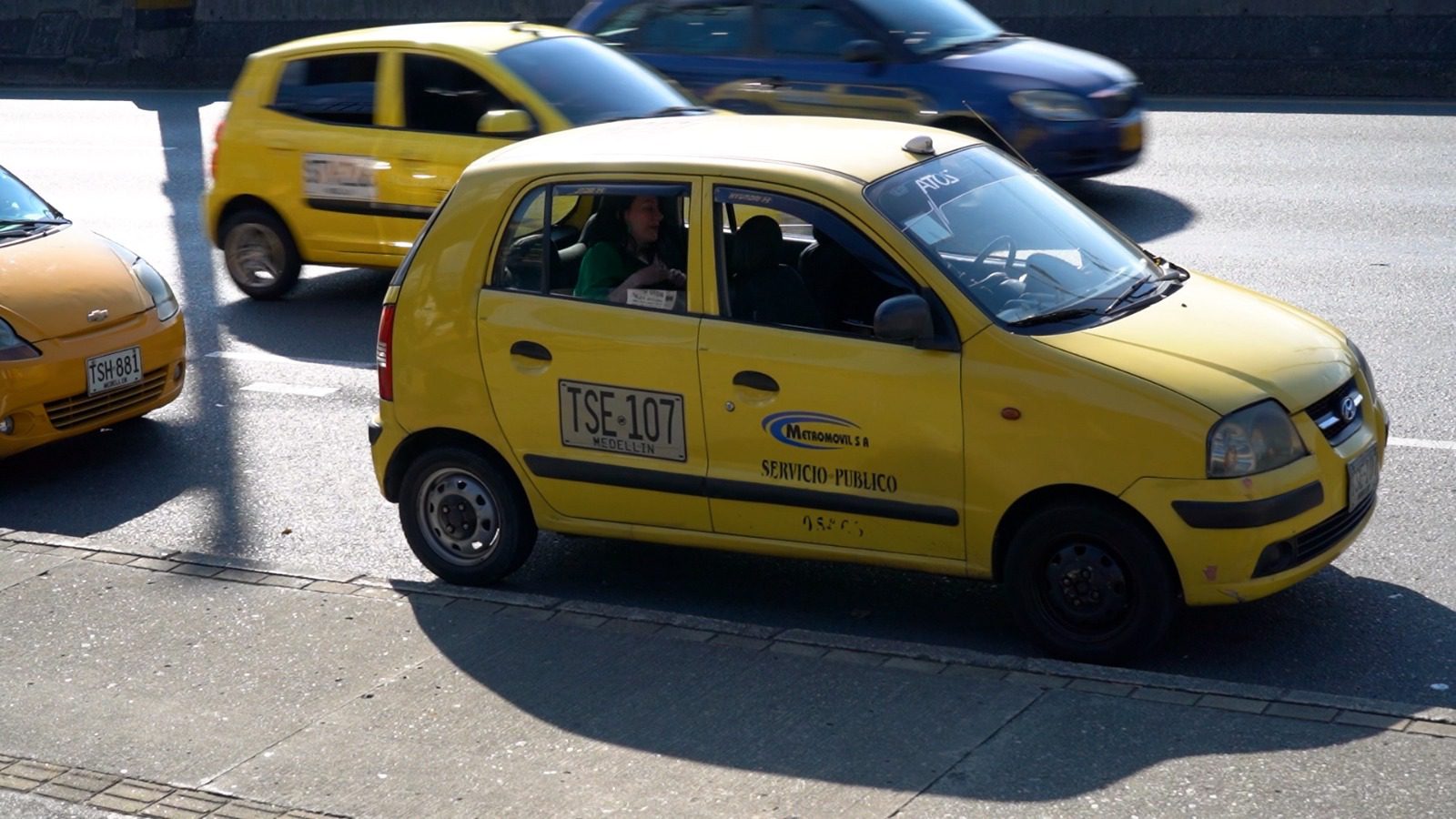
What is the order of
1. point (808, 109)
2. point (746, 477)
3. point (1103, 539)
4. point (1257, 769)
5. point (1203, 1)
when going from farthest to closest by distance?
point (1203, 1), point (808, 109), point (746, 477), point (1103, 539), point (1257, 769)

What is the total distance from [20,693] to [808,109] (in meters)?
8.64

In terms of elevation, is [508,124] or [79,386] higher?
[508,124]

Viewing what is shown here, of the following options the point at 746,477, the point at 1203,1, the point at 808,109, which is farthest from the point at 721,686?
the point at 1203,1

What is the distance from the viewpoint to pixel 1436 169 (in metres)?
13.5

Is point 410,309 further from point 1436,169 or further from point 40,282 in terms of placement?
point 1436,169

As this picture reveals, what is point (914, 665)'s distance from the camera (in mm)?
5508

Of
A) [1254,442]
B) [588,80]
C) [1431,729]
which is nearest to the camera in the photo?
[1431,729]

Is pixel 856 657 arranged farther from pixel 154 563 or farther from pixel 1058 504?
pixel 154 563

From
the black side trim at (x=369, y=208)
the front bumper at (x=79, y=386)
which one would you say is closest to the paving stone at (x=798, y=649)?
the front bumper at (x=79, y=386)

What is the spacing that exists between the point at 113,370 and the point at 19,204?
157 centimetres

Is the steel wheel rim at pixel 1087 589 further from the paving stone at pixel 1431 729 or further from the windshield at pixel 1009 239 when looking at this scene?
the paving stone at pixel 1431 729

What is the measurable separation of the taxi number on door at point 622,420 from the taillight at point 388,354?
2.50 ft

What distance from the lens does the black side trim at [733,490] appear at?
18.7 feet

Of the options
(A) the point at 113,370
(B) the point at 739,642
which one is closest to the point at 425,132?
(A) the point at 113,370
